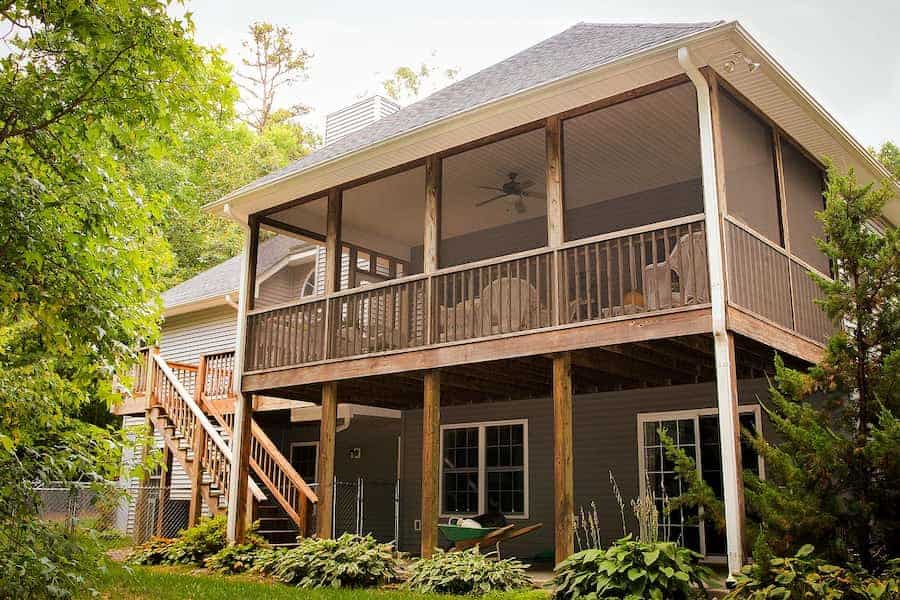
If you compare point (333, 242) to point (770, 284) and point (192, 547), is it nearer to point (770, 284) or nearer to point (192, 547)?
point (192, 547)

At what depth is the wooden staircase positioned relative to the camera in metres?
13.7

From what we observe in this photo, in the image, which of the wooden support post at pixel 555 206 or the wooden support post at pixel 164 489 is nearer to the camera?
the wooden support post at pixel 555 206

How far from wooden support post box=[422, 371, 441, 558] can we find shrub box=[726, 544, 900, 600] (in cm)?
390

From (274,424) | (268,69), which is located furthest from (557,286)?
(268,69)

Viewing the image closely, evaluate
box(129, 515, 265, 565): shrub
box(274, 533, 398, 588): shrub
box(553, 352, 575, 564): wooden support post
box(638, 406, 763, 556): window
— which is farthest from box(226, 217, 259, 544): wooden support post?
box(638, 406, 763, 556): window

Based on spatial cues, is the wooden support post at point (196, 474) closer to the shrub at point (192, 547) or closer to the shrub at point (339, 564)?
the shrub at point (192, 547)

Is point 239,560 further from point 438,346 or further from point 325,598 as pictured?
point 438,346

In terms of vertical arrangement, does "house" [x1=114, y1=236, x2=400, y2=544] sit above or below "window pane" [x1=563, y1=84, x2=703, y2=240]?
below

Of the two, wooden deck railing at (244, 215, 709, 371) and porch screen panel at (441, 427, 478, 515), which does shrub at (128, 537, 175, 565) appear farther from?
porch screen panel at (441, 427, 478, 515)

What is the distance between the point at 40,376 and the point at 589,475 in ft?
28.0

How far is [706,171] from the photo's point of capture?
888cm

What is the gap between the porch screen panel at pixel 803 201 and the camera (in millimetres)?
11008

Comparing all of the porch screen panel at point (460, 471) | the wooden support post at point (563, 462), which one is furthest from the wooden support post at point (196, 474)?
the wooden support post at point (563, 462)

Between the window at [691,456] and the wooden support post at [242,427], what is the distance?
578 centimetres
